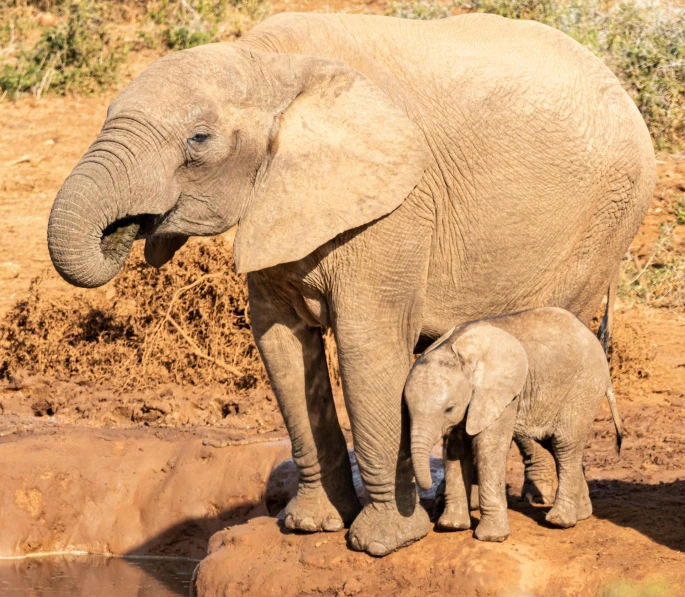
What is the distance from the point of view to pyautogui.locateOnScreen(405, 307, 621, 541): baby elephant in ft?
18.7

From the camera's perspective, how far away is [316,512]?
635cm

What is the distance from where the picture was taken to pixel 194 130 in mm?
5148

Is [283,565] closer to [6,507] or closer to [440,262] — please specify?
[440,262]

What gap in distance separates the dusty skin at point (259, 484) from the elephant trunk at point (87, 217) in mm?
1876

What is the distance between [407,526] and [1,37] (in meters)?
9.87

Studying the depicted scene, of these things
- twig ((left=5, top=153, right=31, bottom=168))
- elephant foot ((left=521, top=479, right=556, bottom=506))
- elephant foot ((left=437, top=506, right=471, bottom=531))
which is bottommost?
elephant foot ((left=521, top=479, right=556, bottom=506))

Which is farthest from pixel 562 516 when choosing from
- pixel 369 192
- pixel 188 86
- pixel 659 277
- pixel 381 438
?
pixel 659 277

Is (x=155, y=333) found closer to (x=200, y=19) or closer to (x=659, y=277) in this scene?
(x=659, y=277)

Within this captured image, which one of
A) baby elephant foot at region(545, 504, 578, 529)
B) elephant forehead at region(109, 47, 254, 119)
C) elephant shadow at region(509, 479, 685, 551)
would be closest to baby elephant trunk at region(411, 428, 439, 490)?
baby elephant foot at region(545, 504, 578, 529)

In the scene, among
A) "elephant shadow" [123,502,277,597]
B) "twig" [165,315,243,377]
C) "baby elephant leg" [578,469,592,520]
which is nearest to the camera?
"baby elephant leg" [578,469,592,520]

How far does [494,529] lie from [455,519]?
0.20 meters

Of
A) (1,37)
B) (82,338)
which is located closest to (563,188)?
(82,338)

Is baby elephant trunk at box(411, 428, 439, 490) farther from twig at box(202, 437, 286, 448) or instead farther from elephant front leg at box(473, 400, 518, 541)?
twig at box(202, 437, 286, 448)

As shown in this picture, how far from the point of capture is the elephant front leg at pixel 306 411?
614 centimetres
